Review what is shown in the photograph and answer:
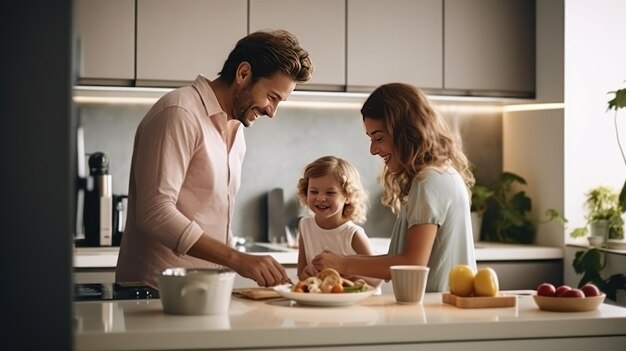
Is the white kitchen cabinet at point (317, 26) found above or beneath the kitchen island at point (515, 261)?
above

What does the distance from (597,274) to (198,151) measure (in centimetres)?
Answer: 205

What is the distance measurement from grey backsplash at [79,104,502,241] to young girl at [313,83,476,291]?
1971 mm

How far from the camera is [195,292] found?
1.92 metres

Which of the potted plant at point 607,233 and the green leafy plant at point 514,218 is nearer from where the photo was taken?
the potted plant at point 607,233

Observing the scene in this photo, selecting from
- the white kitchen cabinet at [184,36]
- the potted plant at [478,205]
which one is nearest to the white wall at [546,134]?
the potted plant at [478,205]

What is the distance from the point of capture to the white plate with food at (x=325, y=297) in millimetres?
2062

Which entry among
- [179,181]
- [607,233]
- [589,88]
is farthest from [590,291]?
[589,88]

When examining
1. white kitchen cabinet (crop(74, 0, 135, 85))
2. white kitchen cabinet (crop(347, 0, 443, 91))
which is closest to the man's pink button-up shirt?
white kitchen cabinet (crop(74, 0, 135, 85))

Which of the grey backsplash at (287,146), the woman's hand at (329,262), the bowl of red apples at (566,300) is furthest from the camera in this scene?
the grey backsplash at (287,146)

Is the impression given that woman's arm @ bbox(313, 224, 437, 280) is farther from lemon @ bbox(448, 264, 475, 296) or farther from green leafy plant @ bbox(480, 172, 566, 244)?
green leafy plant @ bbox(480, 172, 566, 244)

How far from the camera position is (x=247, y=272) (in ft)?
7.42

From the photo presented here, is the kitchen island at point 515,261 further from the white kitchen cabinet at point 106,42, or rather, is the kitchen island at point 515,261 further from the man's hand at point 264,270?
the man's hand at point 264,270

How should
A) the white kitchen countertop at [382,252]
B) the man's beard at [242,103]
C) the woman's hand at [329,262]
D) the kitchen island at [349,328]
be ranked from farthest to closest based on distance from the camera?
1. the white kitchen countertop at [382,252]
2. the man's beard at [242,103]
3. the woman's hand at [329,262]
4. the kitchen island at [349,328]

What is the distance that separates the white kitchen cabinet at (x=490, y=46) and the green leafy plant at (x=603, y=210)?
1.91 feet
